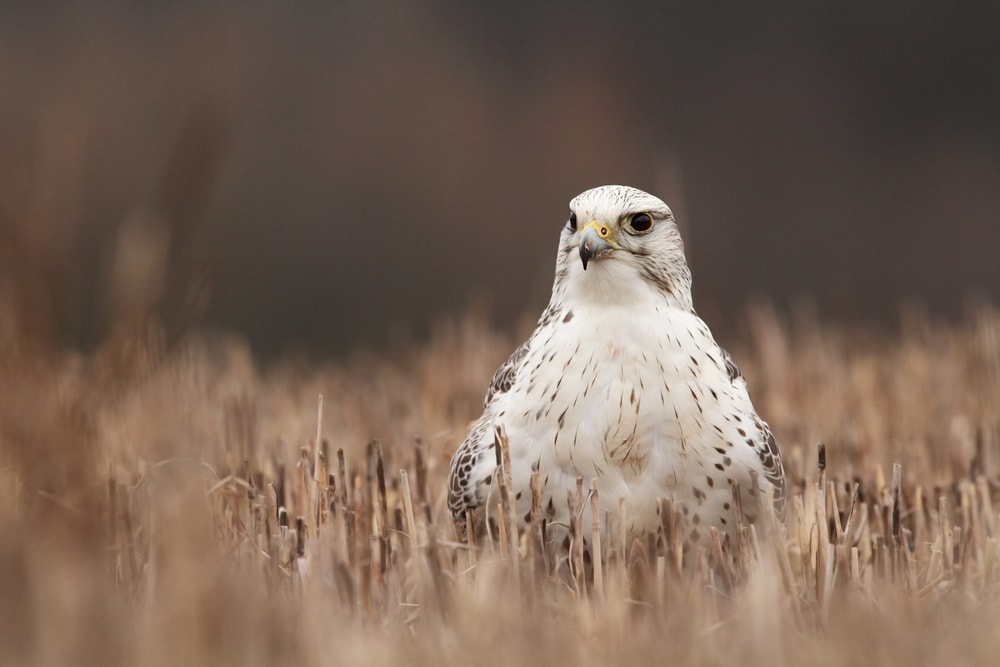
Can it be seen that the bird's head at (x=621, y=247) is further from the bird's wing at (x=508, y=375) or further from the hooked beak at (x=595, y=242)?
the bird's wing at (x=508, y=375)

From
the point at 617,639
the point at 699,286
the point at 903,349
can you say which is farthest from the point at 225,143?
the point at 699,286

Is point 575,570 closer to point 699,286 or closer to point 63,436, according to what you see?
point 63,436

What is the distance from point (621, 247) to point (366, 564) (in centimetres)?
112

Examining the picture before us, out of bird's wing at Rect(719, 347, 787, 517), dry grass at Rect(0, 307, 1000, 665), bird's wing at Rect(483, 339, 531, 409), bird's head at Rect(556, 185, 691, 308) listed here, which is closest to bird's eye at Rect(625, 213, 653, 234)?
bird's head at Rect(556, 185, 691, 308)

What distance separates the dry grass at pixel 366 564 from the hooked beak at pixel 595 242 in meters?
0.63

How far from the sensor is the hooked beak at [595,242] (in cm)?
344

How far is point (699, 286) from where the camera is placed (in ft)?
31.0

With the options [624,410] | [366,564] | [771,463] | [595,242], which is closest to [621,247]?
[595,242]

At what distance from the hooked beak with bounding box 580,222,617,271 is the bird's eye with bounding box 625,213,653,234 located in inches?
3.2

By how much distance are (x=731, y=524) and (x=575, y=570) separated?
0.46m

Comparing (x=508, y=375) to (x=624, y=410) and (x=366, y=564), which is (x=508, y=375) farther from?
(x=366, y=564)

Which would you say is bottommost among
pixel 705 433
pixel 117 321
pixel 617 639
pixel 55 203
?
pixel 617 639

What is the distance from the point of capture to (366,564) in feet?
10.0

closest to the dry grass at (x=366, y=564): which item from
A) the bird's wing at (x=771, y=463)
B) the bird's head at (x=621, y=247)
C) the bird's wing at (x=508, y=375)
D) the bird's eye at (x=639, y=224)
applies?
the bird's wing at (x=771, y=463)
